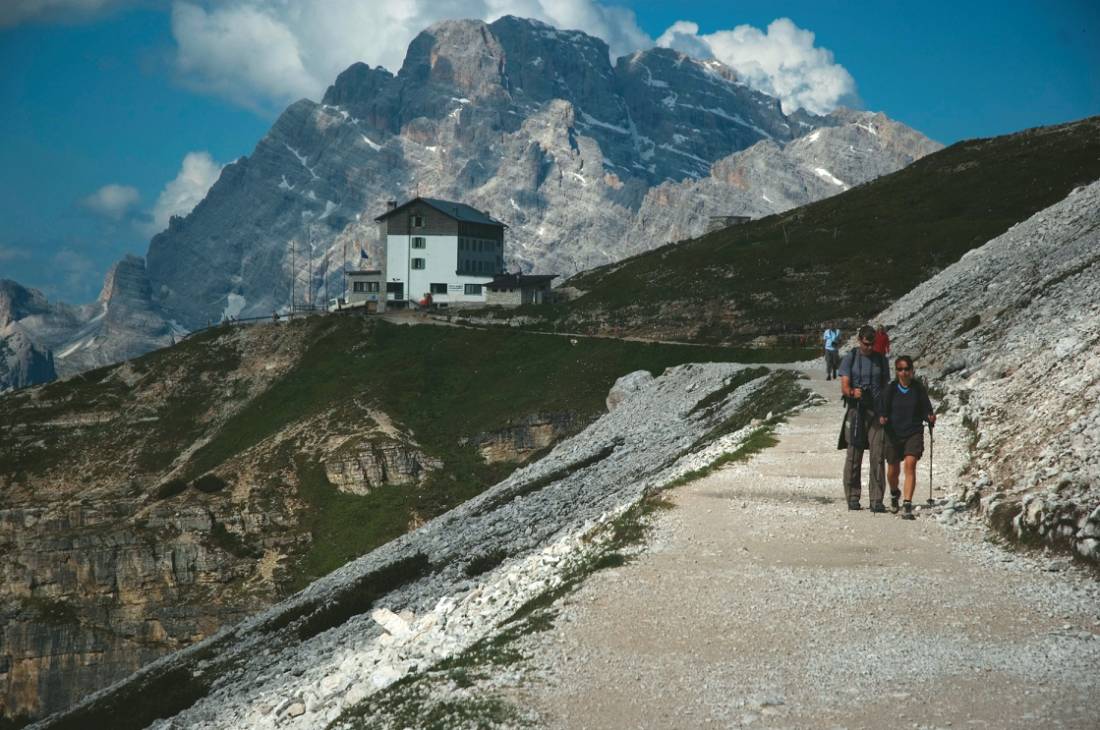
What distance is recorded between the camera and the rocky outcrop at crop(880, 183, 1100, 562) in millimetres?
20312

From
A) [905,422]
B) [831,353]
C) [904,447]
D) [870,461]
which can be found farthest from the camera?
[831,353]

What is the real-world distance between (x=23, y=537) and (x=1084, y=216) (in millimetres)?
74414

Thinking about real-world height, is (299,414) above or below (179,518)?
above

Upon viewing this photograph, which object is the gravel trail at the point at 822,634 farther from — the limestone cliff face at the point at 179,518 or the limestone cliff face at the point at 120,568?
the limestone cliff face at the point at 120,568

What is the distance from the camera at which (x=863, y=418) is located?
955 inches

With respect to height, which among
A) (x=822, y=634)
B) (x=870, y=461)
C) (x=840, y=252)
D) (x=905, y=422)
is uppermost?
(x=840, y=252)

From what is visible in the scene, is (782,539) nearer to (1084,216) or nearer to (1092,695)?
(1092,695)

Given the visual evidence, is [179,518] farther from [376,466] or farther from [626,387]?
[626,387]

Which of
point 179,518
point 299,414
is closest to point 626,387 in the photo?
point 299,414

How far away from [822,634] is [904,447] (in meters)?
7.95

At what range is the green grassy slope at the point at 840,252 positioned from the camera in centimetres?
10006

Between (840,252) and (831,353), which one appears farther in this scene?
(840,252)

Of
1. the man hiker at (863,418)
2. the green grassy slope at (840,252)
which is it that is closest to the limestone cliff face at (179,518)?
the green grassy slope at (840,252)

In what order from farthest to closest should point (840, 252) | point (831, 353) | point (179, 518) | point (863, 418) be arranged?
1. point (840, 252)
2. point (179, 518)
3. point (831, 353)
4. point (863, 418)
